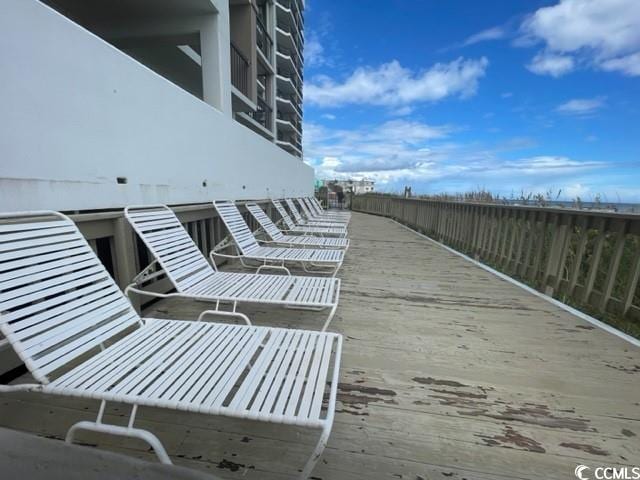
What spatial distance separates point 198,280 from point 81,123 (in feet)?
4.19

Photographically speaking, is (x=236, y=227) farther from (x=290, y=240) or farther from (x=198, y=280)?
(x=198, y=280)

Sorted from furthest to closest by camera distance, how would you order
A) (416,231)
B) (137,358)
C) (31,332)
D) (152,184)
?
(416,231), (152,184), (137,358), (31,332)

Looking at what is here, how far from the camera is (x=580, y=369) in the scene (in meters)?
1.85

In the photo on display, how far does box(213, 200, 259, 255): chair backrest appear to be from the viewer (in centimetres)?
337

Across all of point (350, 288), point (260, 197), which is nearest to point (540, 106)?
point (260, 197)

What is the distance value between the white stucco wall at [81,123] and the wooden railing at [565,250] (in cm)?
394

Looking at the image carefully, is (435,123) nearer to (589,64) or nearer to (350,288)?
(589,64)

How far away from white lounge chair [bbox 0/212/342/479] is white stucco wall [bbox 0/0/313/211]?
1.01ft

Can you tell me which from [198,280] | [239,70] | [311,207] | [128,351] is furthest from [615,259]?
[239,70]

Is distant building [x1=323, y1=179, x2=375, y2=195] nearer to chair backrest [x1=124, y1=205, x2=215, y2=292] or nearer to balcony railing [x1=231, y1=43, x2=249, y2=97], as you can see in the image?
balcony railing [x1=231, y1=43, x2=249, y2=97]

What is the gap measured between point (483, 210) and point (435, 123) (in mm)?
20592

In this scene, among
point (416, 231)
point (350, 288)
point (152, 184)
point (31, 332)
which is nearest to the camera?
point (31, 332)

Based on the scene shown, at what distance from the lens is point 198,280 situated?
7.83 feet

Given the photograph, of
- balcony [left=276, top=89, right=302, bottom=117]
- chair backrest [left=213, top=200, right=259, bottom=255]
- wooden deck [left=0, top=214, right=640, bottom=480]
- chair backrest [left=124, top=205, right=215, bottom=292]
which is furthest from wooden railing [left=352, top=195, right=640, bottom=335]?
balcony [left=276, top=89, right=302, bottom=117]
